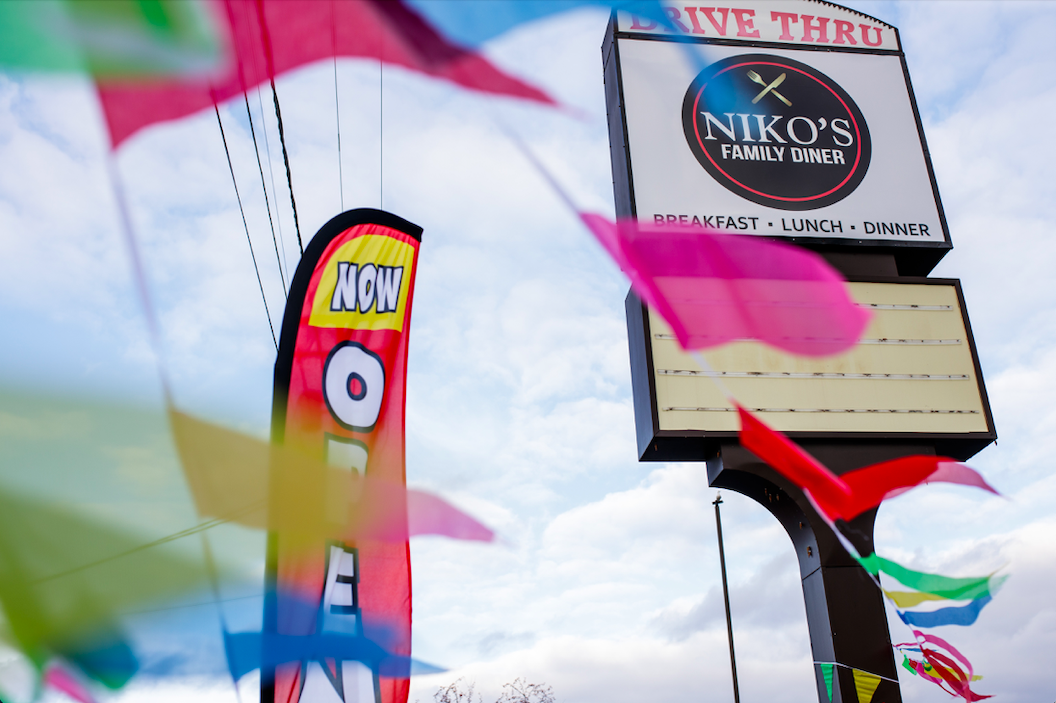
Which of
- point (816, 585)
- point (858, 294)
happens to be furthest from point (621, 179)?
point (816, 585)

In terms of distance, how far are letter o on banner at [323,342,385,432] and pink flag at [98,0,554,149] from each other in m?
1.48

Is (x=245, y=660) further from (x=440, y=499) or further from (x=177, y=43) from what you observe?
(x=177, y=43)

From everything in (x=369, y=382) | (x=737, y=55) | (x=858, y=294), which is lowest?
(x=369, y=382)

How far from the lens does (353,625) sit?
11.9 ft

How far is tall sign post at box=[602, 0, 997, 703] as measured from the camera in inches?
336

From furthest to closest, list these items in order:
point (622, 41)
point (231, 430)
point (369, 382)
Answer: point (622, 41) < point (369, 382) < point (231, 430)

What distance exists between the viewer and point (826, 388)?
29.1ft

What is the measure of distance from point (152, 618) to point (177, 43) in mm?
1697

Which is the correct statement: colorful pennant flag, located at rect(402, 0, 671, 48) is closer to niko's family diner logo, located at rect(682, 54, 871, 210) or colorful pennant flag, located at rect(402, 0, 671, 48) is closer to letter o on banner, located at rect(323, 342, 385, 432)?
letter o on banner, located at rect(323, 342, 385, 432)

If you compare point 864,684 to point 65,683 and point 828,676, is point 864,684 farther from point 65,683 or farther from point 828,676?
point 65,683

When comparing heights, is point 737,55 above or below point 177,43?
above

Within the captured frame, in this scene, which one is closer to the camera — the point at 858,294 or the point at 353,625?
the point at 353,625

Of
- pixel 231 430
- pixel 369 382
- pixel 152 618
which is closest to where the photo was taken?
pixel 152 618

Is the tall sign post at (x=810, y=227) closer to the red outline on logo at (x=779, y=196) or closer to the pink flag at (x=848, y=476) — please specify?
the red outline on logo at (x=779, y=196)
